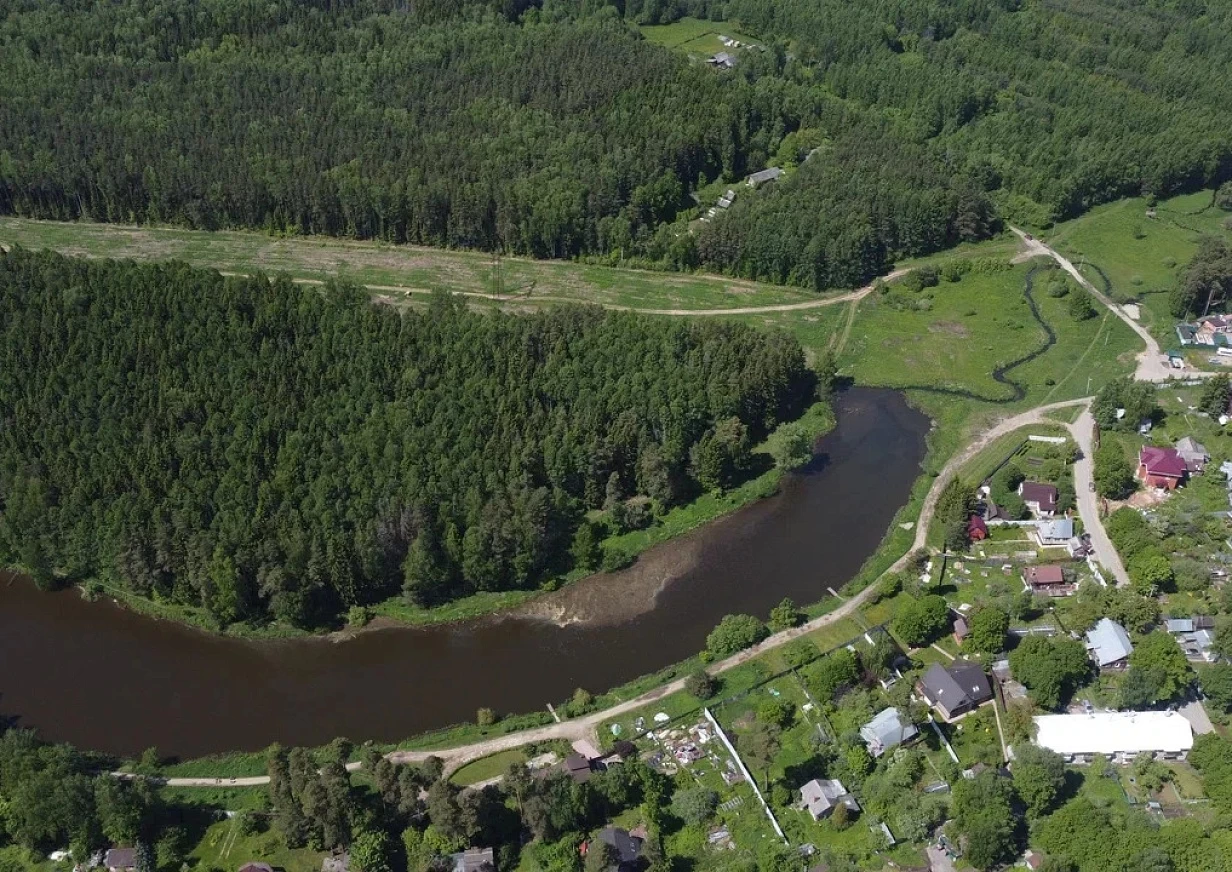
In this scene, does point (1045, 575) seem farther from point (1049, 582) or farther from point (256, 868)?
point (256, 868)

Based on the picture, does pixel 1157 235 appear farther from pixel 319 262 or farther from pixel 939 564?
pixel 319 262

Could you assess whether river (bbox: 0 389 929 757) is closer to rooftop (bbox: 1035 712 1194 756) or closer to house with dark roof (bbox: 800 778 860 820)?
house with dark roof (bbox: 800 778 860 820)

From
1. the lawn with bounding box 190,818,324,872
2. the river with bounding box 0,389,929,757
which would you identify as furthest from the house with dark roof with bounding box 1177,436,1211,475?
the lawn with bounding box 190,818,324,872

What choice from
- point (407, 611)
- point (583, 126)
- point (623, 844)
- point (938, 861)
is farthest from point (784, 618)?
point (583, 126)

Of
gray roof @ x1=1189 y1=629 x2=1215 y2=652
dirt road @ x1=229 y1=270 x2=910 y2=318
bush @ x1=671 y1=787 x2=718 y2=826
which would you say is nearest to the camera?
bush @ x1=671 y1=787 x2=718 y2=826

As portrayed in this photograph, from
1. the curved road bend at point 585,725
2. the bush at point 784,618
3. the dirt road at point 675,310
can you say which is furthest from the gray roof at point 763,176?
the bush at point 784,618

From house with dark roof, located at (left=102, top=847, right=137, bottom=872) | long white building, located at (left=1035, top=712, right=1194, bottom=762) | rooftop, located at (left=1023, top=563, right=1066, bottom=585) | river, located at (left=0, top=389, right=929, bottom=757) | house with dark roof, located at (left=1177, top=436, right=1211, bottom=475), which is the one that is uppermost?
house with dark roof, located at (left=1177, top=436, right=1211, bottom=475)

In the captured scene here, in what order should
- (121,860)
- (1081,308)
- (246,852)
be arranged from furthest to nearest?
1. (1081,308)
2. (246,852)
3. (121,860)
